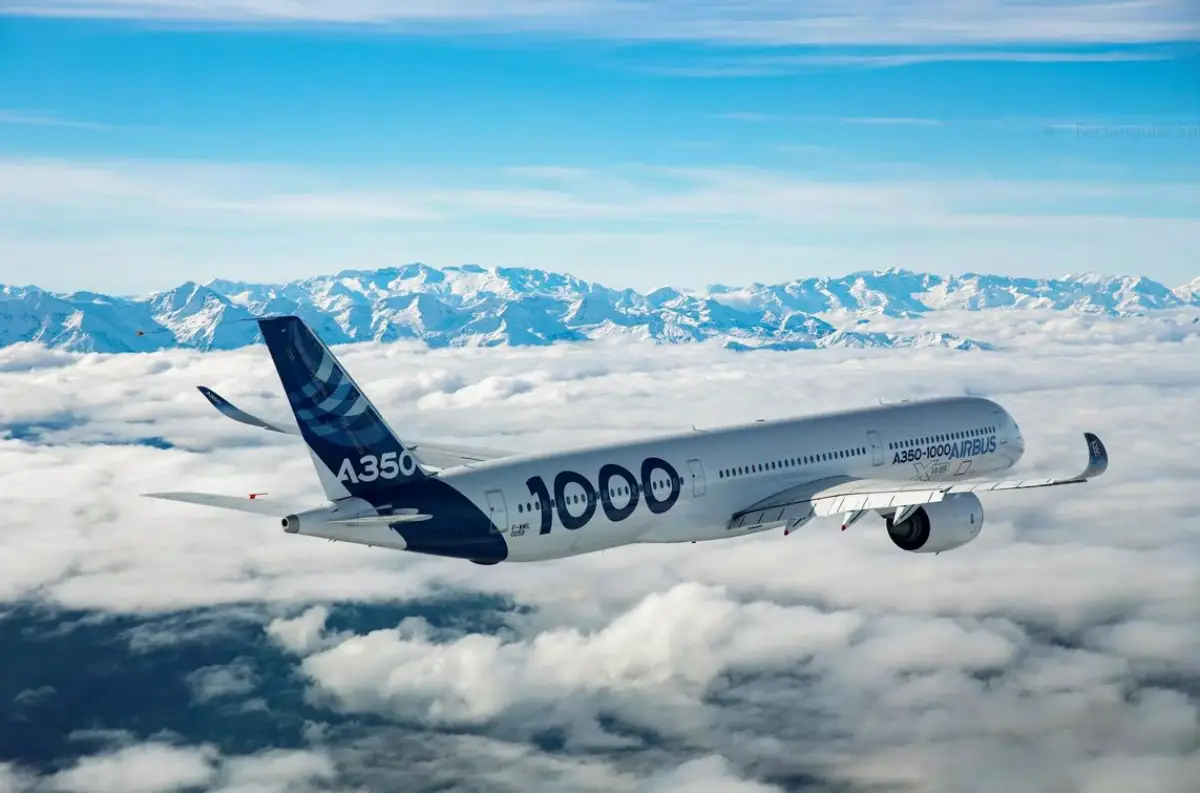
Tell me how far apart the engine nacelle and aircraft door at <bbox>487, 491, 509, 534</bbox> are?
67.2 ft

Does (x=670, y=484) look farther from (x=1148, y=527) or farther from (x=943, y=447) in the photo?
(x=1148, y=527)

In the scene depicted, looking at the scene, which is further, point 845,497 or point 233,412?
point 233,412

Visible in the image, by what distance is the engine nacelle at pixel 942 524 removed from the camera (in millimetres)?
52781

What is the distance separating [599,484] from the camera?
47.7 m

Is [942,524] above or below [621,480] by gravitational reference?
below

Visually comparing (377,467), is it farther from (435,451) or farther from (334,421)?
(435,451)

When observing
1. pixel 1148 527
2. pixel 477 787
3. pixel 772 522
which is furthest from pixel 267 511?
pixel 1148 527

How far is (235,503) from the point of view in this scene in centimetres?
3891

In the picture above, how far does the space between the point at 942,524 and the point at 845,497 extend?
554 centimetres

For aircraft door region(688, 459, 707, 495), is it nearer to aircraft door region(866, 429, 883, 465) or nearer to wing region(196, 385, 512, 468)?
wing region(196, 385, 512, 468)

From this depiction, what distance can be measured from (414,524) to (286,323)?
963cm

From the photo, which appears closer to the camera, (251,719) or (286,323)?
(286,323)

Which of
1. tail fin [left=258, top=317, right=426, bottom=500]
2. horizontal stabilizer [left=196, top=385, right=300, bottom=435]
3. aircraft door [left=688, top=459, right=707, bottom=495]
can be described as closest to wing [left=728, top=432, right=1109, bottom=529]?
aircraft door [left=688, top=459, right=707, bottom=495]

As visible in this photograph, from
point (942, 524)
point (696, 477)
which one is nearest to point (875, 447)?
point (942, 524)
